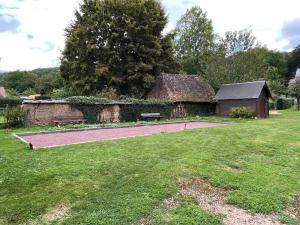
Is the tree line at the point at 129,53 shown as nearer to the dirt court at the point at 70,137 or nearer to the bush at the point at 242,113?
the bush at the point at 242,113

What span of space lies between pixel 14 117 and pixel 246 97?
748 inches

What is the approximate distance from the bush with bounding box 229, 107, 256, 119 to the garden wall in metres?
4.35

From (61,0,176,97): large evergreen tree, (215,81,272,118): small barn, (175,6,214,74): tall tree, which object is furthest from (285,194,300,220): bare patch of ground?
(175,6,214,74): tall tree

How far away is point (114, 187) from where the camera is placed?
21.7 ft

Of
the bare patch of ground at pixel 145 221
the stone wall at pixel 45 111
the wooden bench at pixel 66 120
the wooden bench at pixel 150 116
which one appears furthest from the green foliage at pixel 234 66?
the bare patch of ground at pixel 145 221

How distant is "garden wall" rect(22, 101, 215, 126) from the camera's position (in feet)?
72.0

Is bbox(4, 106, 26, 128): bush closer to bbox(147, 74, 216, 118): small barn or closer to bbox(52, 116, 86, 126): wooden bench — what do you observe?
bbox(52, 116, 86, 126): wooden bench

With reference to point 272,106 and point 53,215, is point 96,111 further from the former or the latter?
point 272,106

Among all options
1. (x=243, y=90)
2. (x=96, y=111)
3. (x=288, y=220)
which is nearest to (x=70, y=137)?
(x=96, y=111)

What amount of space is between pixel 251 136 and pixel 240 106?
16.9 metres

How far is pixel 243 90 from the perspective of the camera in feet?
101

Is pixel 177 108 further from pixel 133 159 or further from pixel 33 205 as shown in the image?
pixel 33 205

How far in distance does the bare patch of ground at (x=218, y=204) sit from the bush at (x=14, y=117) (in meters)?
15.5

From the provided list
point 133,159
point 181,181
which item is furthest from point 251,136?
point 181,181
